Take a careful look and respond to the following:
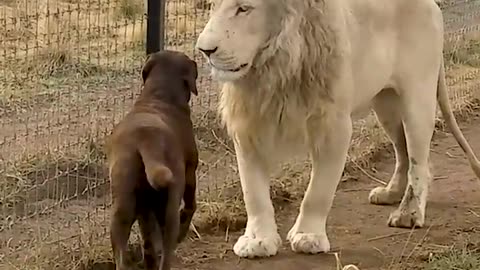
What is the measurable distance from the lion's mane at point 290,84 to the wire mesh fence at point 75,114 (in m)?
0.81

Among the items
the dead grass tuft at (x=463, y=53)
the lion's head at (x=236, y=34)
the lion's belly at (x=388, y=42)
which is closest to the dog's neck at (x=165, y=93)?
the lion's head at (x=236, y=34)

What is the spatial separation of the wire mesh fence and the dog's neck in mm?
843

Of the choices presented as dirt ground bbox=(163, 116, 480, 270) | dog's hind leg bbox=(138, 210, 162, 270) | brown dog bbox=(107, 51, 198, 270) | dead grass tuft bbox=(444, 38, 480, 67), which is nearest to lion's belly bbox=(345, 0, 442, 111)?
dirt ground bbox=(163, 116, 480, 270)

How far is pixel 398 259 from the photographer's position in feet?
16.1

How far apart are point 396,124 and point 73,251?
2.03m

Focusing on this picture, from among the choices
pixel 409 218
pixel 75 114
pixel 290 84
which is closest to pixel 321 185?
pixel 290 84

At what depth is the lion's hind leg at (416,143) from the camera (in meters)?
5.40

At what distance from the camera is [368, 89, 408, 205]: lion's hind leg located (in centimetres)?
569

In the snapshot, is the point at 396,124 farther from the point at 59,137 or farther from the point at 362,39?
the point at 59,137

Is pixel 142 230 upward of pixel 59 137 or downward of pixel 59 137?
upward

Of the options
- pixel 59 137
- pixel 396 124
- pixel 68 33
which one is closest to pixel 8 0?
pixel 68 33

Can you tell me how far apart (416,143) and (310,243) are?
95 cm

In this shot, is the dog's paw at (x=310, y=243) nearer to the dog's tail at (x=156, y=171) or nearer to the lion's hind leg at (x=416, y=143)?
the lion's hind leg at (x=416, y=143)

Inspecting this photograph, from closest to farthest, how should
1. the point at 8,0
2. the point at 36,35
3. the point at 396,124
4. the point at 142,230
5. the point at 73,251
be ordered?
the point at 142,230, the point at 73,251, the point at 396,124, the point at 36,35, the point at 8,0
